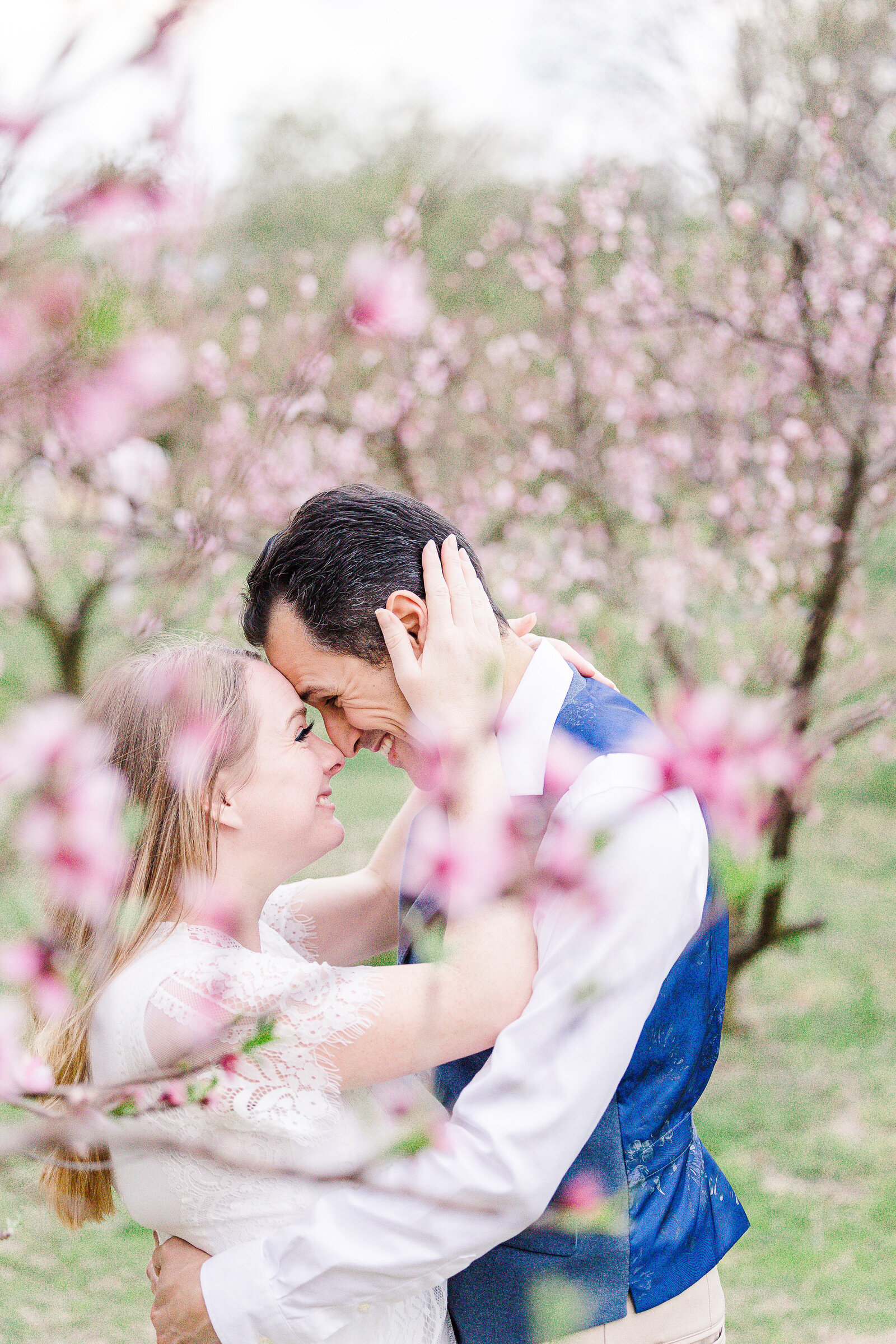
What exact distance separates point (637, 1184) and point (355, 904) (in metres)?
0.72

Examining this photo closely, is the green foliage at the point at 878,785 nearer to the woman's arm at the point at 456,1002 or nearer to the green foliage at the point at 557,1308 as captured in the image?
the green foliage at the point at 557,1308

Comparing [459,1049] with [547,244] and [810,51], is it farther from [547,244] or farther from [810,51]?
[810,51]

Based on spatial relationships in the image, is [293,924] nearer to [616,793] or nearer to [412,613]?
[412,613]

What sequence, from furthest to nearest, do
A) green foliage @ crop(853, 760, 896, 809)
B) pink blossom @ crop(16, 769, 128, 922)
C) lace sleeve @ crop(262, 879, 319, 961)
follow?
1. green foliage @ crop(853, 760, 896, 809)
2. lace sleeve @ crop(262, 879, 319, 961)
3. pink blossom @ crop(16, 769, 128, 922)

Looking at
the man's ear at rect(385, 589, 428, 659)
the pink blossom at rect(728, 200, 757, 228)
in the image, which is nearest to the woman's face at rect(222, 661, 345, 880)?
the man's ear at rect(385, 589, 428, 659)

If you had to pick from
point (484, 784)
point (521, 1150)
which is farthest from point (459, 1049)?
point (484, 784)

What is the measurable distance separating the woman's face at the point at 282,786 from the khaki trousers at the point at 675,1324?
71cm

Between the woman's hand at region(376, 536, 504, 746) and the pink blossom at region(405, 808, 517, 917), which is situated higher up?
the pink blossom at region(405, 808, 517, 917)

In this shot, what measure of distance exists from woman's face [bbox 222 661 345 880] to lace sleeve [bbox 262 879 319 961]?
301 millimetres

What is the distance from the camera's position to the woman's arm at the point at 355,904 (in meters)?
1.93

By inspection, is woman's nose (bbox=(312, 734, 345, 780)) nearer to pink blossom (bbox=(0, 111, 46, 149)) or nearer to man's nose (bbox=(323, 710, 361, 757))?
man's nose (bbox=(323, 710, 361, 757))

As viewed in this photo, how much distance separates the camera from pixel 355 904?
1.95 meters

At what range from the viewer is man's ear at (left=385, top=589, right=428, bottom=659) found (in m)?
1.55

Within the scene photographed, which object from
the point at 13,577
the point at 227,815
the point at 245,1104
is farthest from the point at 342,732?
the point at 13,577
